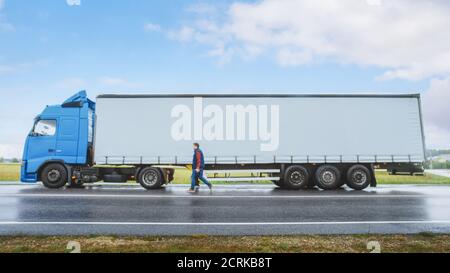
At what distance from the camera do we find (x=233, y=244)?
16.2ft

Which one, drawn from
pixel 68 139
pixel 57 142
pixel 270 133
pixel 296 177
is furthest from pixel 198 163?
pixel 57 142

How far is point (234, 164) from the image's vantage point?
1370 centimetres

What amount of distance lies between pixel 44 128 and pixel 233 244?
1179cm

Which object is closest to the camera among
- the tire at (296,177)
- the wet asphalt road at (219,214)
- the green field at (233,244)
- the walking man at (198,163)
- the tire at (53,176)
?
the green field at (233,244)

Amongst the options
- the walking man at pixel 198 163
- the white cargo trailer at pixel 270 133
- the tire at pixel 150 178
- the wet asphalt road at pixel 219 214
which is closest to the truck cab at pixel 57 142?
the white cargo trailer at pixel 270 133

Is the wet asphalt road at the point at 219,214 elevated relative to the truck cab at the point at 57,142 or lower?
Result: lower

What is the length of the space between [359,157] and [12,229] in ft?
40.4

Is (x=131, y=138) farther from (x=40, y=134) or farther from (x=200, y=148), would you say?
(x=40, y=134)

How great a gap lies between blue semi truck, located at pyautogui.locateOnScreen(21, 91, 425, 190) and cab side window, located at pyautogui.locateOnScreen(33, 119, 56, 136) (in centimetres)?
4

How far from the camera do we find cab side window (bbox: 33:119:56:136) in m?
13.6

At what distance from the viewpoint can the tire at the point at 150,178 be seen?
44.2 ft

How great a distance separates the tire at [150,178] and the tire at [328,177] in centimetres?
667

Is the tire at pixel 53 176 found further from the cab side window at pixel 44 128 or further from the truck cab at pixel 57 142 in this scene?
the cab side window at pixel 44 128
